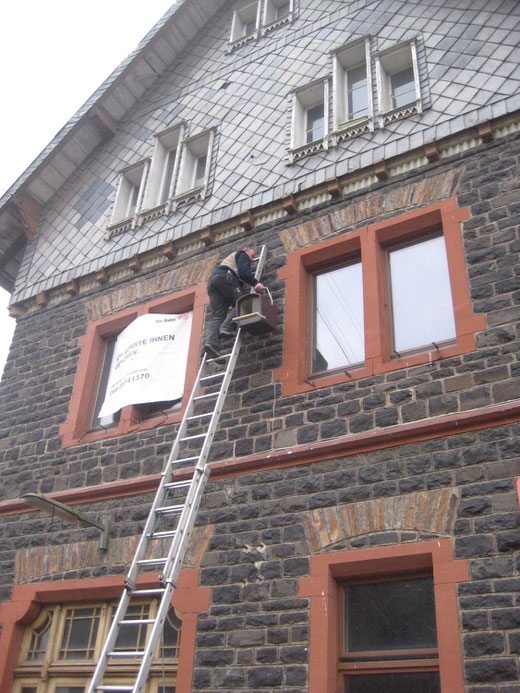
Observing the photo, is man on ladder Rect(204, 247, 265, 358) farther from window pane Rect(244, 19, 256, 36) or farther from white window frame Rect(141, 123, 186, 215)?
window pane Rect(244, 19, 256, 36)

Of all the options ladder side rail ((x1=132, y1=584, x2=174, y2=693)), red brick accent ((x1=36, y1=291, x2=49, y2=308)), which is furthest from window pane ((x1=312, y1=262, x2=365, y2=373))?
red brick accent ((x1=36, y1=291, x2=49, y2=308))

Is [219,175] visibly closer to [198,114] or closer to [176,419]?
[198,114]

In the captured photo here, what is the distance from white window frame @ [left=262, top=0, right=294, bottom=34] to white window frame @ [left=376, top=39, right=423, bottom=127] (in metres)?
2.46

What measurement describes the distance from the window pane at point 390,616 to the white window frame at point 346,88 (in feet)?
18.0

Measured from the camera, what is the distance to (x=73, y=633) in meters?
7.84

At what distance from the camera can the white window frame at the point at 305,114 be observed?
9445 mm

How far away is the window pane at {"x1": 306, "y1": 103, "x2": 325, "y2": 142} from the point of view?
9.82m

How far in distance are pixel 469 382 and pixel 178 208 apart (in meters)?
5.46

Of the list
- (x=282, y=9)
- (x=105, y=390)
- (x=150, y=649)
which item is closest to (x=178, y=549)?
(x=150, y=649)

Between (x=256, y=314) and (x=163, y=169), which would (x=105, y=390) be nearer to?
(x=256, y=314)

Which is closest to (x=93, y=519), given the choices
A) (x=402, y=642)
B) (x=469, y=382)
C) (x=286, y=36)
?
(x=402, y=642)

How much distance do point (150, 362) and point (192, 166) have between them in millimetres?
3602

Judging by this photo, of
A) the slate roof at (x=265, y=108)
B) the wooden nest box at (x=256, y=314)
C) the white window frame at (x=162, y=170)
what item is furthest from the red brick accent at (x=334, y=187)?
the white window frame at (x=162, y=170)

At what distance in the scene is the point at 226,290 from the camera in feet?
26.9
